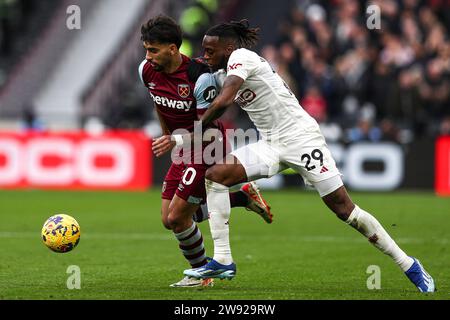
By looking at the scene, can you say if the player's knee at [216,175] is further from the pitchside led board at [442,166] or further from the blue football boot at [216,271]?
the pitchside led board at [442,166]

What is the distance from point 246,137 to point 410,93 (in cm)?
349

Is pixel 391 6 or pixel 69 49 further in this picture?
pixel 69 49

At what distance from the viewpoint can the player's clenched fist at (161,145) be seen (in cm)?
790

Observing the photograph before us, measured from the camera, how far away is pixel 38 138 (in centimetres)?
2017

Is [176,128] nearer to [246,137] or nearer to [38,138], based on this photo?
[246,137]

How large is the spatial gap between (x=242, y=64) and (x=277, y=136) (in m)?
0.68

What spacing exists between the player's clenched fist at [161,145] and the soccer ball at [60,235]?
1.50 m

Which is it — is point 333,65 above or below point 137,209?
above

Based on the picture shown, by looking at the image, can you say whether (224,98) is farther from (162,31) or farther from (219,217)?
(219,217)

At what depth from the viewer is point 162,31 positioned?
334 inches

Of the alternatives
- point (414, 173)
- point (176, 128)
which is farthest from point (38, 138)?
point (176, 128)

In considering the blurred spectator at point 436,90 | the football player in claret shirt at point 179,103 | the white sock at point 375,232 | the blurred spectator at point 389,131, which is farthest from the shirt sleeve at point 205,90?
the blurred spectator at point 436,90

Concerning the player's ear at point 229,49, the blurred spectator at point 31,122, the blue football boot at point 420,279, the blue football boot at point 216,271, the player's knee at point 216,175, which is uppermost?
the blurred spectator at point 31,122

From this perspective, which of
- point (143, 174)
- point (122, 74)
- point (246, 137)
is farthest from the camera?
point (122, 74)
